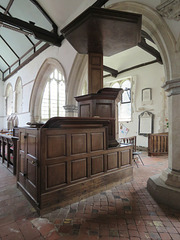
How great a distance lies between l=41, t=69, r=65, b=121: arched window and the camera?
8789 mm

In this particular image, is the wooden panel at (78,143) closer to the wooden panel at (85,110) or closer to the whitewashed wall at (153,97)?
the wooden panel at (85,110)

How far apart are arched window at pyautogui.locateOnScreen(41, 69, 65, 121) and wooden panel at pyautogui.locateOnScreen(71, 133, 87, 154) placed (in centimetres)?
694

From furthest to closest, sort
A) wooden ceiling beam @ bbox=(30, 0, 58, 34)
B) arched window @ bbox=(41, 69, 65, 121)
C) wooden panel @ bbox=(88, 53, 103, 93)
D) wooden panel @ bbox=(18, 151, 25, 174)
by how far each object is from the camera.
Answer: arched window @ bbox=(41, 69, 65, 121)
wooden ceiling beam @ bbox=(30, 0, 58, 34)
wooden panel @ bbox=(88, 53, 103, 93)
wooden panel @ bbox=(18, 151, 25, 174)

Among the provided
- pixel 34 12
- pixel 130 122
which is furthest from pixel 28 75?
pixel 130 122

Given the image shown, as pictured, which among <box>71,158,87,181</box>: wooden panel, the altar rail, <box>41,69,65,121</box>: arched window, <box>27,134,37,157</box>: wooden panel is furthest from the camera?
<box>41,69,65,121</box>: arched window

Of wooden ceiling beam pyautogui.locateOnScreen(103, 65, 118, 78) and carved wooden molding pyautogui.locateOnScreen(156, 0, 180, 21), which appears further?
wooden ceiling beam pyautogui.locateOnScreen(103, 65, 118, 78)

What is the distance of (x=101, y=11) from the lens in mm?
1980

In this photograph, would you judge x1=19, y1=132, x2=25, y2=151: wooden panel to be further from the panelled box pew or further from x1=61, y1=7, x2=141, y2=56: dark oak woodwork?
x1=61, y1=7, x2=141, y2=56: dark oak woodwork

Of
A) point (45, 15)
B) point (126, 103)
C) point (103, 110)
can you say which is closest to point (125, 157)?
point (103, 110)

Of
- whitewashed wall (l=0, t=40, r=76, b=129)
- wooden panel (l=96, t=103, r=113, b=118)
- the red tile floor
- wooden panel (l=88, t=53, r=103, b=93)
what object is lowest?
the red tile floor

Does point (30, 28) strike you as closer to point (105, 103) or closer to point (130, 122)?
point (105, 103)

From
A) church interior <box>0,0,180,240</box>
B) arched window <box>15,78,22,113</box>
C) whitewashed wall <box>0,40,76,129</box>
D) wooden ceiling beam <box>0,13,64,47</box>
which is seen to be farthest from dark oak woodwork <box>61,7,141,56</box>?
arched window <box>15,78,22,113</box>

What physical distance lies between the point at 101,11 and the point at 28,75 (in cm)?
766

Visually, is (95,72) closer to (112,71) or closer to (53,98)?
(112,71)
